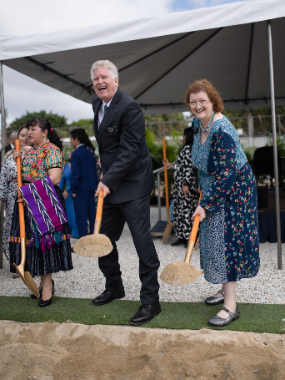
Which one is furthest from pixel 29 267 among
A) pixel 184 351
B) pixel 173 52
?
pixel 173 52

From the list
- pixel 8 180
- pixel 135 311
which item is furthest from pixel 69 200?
pixel 135 311

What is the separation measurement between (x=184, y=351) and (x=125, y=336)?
0.44 m

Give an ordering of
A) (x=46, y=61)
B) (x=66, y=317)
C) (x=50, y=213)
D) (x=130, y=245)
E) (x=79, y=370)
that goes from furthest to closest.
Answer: (x=130, y=245)
(x=46, y=61)
(x=50, y=213)
(x=66, y=317)
(x=79, y=370)

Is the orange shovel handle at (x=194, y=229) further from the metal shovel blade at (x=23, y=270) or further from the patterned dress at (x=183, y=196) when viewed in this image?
the patterned dress at (x=183, y=196)

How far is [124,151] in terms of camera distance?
245 centimetres

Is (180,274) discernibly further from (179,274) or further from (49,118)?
(49,118)

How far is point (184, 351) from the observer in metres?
2.05

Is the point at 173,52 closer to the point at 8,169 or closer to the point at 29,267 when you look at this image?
the point at 8,169

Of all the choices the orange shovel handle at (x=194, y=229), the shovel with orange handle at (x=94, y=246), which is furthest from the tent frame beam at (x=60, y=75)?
the orange shovel handle at (x=194, y=229)

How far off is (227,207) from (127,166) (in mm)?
706

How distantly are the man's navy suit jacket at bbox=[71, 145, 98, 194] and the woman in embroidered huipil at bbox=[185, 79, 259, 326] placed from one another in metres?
2.93

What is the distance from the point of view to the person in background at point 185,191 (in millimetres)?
4652

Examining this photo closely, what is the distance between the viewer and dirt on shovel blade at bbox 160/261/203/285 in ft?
6.57

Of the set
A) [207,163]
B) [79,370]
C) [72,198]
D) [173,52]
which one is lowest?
[79,370]
